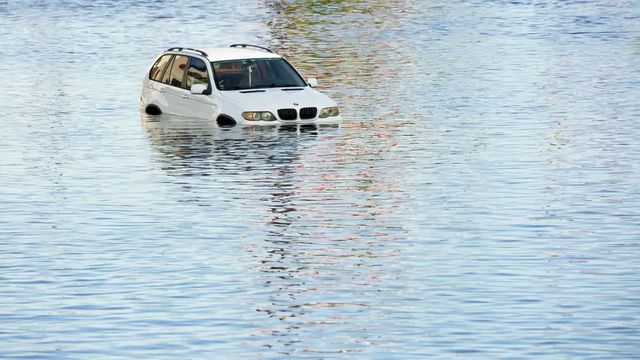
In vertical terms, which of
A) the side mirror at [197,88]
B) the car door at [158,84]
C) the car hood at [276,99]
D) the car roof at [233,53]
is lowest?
the car door at [158,84]

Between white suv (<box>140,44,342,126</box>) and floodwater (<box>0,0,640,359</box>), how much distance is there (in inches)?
13.9

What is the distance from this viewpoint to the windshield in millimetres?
36500

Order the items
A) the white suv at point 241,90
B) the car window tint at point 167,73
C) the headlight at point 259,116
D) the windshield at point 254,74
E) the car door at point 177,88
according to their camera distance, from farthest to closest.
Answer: the car window tint at point 167,73 → the car door at point 177,88 → the windshield at point 254,74 → the white suv at point 241,90 → the headlight at point 259,116

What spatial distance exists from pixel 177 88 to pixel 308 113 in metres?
3.07

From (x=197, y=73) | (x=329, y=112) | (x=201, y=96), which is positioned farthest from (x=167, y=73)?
(x=329, y=112)

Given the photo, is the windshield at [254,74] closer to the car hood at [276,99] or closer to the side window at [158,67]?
the car hood at [276,99]

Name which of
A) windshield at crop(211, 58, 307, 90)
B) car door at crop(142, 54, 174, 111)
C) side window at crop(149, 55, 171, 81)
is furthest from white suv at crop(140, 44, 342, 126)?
side window at crop(149, 55, 171, 81)

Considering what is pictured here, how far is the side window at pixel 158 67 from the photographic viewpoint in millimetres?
38562

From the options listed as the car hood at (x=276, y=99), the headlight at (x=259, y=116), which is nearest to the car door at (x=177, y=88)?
the car hood at (x=276, y=99)

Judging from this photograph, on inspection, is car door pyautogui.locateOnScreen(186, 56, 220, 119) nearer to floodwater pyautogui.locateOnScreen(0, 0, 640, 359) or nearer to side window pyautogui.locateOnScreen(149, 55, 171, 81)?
floodwater pyautogui.locateOnScreen(0, 0, 640, 359)

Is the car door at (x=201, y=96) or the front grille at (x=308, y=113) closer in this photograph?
the front grille at (x=308, y=113)

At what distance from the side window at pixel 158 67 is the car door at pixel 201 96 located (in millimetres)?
1095

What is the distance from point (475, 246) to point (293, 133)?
530 inches

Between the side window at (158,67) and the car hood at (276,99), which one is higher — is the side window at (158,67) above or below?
below
